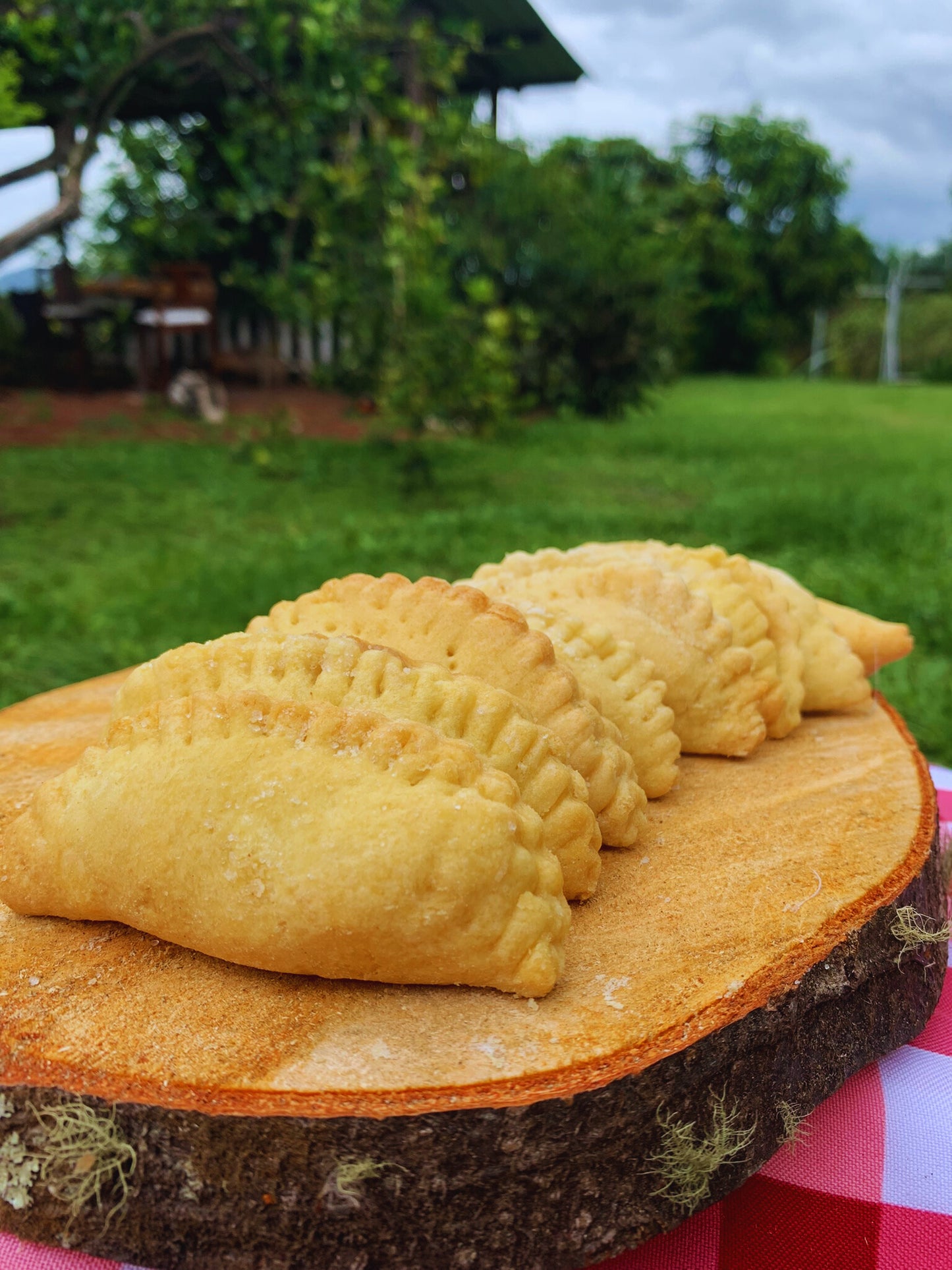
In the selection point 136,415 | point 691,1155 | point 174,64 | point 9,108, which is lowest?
point 691,1155

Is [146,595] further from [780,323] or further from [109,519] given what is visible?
[780,323]

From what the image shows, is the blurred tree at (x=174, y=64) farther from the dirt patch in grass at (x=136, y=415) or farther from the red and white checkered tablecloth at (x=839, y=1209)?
the red and white checkered tablecloth at (x=839, y=1209)

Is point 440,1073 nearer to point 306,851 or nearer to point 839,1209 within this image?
point 306,851

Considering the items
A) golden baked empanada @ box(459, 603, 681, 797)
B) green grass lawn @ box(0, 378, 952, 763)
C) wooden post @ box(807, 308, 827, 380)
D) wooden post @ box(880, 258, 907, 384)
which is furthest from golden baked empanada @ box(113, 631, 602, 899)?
wooden post @ box(807, 308, 827, 380)

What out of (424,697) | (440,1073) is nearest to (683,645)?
(424,697)

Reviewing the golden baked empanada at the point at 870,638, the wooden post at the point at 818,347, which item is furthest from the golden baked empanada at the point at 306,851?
the wooden post at the point at 818,347

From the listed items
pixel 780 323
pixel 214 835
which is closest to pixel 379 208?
pixel 214 835
